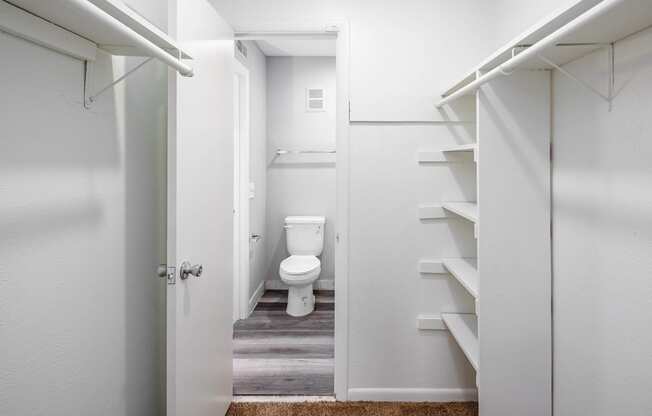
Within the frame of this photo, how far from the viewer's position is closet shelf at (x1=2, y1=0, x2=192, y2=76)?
866 millimetres

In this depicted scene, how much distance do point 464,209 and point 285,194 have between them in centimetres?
244

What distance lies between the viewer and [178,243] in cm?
142

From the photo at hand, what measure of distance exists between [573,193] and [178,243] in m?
1.40

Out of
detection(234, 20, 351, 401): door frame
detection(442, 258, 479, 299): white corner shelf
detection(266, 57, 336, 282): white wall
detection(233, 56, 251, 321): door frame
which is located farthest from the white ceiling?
detection(442, 258, 479, 299): white corner shelf

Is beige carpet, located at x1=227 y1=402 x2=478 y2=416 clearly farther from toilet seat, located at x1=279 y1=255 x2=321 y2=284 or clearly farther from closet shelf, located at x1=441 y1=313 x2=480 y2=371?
toilet seat, located at x1=279 y1=255 x2=321 y2=284

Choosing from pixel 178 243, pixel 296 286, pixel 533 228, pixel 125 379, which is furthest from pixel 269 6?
pixel 296 286

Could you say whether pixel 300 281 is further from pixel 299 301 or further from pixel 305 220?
pixel 305 220

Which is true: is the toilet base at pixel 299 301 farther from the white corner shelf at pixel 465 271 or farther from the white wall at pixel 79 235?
the white wall at pixel 79 235

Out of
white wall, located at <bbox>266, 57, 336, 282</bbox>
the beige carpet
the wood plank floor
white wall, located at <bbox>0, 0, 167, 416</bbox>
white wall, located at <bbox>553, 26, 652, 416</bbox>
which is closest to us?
white wall, located at <bbox>0, 0, 167, 416</bbox>

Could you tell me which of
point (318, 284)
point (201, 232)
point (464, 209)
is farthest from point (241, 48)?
point (318, 284)

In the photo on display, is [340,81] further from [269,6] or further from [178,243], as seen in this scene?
[178,243]

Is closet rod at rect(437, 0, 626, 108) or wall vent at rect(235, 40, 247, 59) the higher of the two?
wall vent at rect(235, 40, 247, 59)

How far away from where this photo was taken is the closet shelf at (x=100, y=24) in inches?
34.1

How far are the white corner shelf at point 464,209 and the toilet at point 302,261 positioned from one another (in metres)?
1.53
